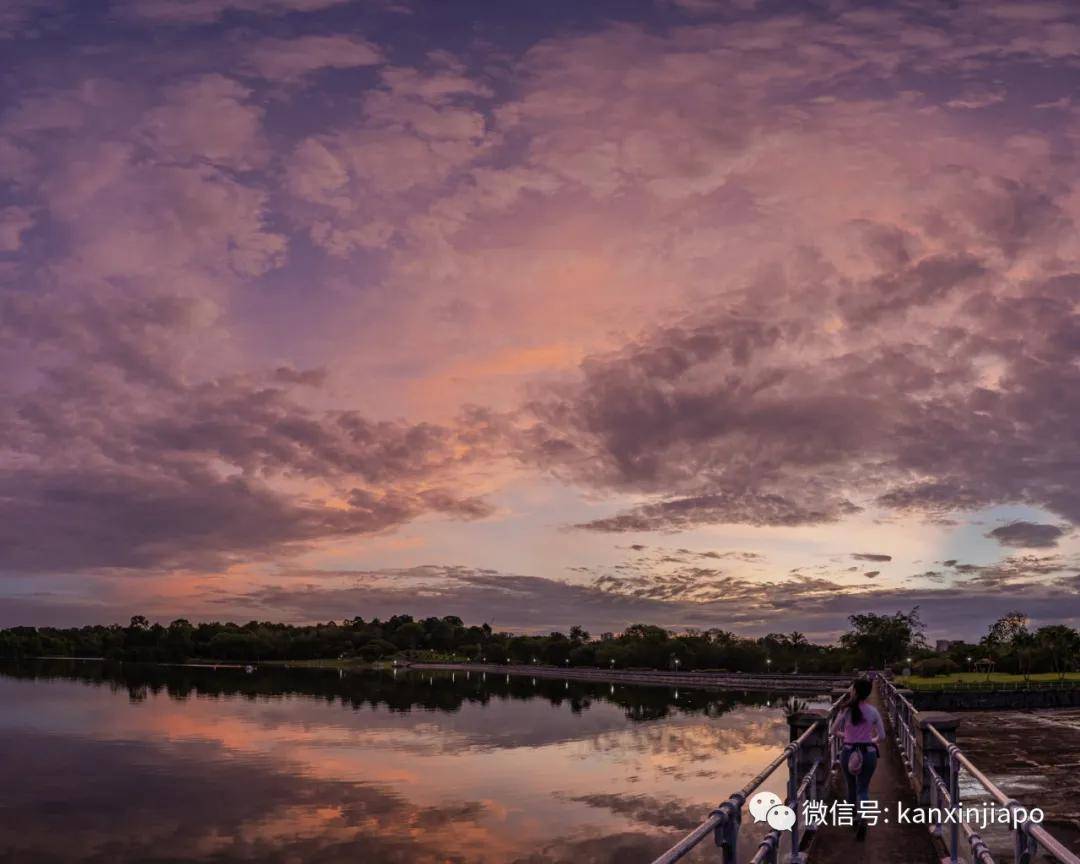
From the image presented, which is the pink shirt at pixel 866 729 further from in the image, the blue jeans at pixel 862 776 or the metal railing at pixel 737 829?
the metal railing at pixel 737 829

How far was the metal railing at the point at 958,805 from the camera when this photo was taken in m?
7.54

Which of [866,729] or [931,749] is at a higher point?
[866,729]

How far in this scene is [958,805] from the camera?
1261 cm

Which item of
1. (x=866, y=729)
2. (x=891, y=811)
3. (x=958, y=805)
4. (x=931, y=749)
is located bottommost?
(x=891, y=811)

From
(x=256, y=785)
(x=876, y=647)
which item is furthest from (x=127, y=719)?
(x=876, y=647)

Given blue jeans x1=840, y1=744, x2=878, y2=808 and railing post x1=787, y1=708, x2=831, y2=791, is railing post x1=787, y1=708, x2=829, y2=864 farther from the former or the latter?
blue jeans x1=840, y1=744, x2=878, y2=808

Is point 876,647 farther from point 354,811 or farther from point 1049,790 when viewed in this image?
point 1049,790

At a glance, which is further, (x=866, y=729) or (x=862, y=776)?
(x=862, y=776)

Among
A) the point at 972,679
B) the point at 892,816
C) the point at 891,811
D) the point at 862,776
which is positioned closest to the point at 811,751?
the point at 891,811

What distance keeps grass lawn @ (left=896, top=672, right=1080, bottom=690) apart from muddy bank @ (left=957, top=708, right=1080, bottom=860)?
39734mm

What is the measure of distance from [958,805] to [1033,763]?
2137 centimetres

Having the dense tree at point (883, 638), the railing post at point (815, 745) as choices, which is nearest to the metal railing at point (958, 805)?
the railing post at point (815, 745)

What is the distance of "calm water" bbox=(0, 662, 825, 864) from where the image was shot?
44.3 metres

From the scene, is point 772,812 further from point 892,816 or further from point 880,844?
point 892,816
